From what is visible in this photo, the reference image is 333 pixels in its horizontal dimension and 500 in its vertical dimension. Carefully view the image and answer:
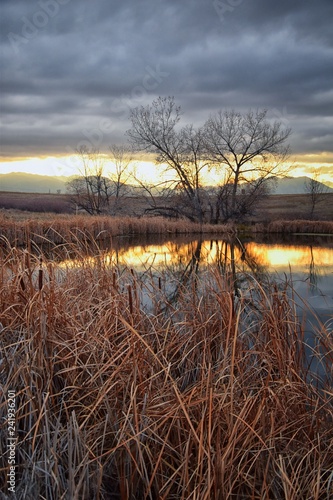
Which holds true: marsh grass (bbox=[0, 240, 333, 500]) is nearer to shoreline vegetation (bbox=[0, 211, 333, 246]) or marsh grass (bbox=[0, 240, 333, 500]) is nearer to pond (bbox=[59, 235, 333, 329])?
pond (bbox=[59, 235, 333, 329])

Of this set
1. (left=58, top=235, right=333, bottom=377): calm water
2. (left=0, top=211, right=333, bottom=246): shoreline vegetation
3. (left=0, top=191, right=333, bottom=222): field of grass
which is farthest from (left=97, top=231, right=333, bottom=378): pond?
(left=0, top=191, right=333, bottom=222): field of grass

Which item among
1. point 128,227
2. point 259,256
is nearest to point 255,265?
point 259,256

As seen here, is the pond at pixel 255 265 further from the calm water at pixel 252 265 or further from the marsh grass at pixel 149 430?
the marsh grass at pixel 149 430

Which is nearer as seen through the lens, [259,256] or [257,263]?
[257,263]

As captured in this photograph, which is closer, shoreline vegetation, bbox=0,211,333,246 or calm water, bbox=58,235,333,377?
calm water, bbox=58,235,333,377

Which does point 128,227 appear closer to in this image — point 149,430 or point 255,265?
point 255,265

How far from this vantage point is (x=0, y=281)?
3654mm

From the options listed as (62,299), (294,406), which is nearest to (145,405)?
(294,406)

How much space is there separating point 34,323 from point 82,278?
200cm

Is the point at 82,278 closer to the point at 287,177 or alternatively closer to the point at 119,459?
the point at 119,459

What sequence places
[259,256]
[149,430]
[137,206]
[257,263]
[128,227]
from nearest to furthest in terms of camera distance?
[149,430] → [257,263] → [259,256] → [128,227] → [137,206]

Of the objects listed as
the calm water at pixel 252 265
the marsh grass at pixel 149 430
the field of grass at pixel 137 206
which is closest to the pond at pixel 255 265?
the calm water at pixel 252 265

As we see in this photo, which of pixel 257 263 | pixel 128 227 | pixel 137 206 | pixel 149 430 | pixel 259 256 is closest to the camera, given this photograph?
pixel 149 430

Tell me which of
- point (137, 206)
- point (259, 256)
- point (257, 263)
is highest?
point (137, 206)
